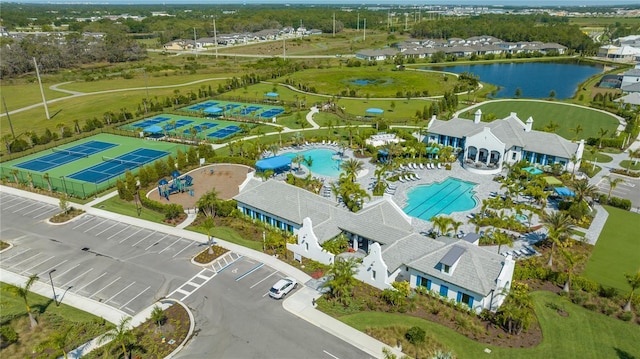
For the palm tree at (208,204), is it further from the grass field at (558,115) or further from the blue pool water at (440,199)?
the grass field at (558,115)

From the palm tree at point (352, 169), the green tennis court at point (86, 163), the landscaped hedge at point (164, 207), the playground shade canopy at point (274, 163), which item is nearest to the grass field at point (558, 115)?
the palm tree at point (352, 169)

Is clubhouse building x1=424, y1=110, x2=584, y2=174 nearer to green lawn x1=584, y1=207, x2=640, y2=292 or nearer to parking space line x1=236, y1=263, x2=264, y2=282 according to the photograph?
green lawn x1=584, y1=207, x2=640, y2=292

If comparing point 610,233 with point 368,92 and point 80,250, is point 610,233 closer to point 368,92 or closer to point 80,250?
point 80,250

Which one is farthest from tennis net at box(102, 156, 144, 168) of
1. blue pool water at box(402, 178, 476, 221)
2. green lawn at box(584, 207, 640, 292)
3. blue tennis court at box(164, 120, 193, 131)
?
green lawn at box(584, 207, 640, 292)

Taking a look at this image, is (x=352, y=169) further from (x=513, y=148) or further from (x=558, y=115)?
(x=558, y=115)

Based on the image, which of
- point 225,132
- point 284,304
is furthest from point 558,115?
point 284,304

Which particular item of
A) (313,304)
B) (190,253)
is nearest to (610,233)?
(313,304)
